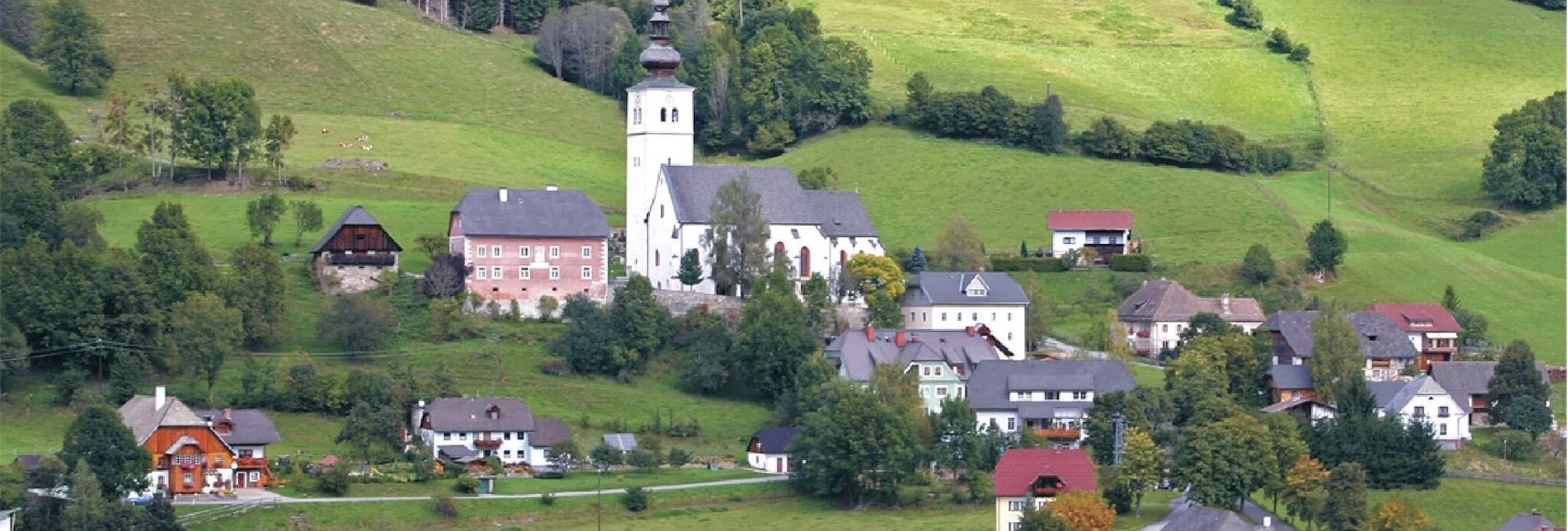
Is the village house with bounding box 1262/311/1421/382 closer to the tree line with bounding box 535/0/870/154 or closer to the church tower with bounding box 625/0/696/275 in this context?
the church tower with bounding box 625/0/696/275

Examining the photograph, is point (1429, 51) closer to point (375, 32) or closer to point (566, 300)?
point (375, 32)

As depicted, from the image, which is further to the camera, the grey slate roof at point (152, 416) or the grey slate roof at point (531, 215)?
the grey slate roof at point (531, 215)

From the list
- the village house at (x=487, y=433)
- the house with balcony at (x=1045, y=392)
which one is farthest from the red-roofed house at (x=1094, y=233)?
the village house at (x=487, y=433)

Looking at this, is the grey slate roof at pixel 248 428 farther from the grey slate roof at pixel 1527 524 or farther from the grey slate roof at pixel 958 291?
the grey slate roof at pixel 1527 524

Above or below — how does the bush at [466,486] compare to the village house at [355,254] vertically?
below

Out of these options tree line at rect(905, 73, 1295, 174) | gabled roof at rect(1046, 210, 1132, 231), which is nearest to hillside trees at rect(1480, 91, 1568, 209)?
tree line at rect(905, 73, 1295, 174)

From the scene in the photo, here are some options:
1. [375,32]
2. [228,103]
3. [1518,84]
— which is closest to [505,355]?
[228,103]
